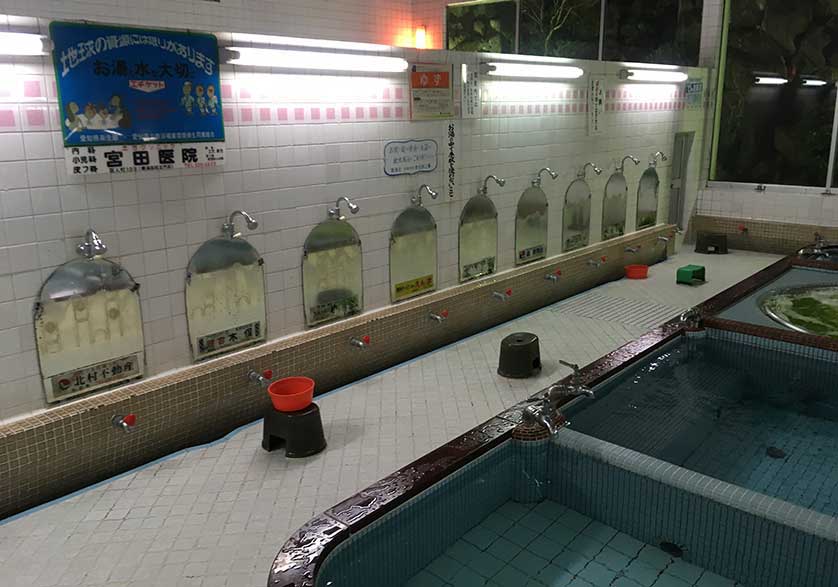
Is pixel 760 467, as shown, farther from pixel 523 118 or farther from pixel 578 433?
pixel 523 118

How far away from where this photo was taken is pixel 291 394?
14.0 feet

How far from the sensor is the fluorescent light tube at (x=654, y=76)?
306 inches

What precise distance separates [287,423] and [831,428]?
386 centimetres

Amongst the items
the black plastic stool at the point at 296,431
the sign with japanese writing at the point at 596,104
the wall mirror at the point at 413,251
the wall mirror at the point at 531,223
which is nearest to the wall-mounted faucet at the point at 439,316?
the wall mirror at the point at 413,251

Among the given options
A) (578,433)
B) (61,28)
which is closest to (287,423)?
(578,433)

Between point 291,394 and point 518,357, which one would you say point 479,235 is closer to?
point 518,357

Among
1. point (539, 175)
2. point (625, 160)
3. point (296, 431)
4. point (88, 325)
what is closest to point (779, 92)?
point (625, 160)

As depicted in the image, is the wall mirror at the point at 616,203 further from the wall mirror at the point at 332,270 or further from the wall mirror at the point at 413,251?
the wall mirror at the point at 332,270

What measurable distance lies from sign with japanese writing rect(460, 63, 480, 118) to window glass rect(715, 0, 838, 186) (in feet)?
17.2

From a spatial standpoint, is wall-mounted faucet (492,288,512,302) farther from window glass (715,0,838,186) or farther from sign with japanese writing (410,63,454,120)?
window glass (715,0,838,186)

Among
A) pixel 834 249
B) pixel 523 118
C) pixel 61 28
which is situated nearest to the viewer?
pixel 61 28

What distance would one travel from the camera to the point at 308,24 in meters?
9.25

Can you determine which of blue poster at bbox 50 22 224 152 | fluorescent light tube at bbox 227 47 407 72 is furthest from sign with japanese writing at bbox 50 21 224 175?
fluorescent light tube at bbox 227 47 407 72

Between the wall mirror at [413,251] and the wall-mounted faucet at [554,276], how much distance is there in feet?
5.42
